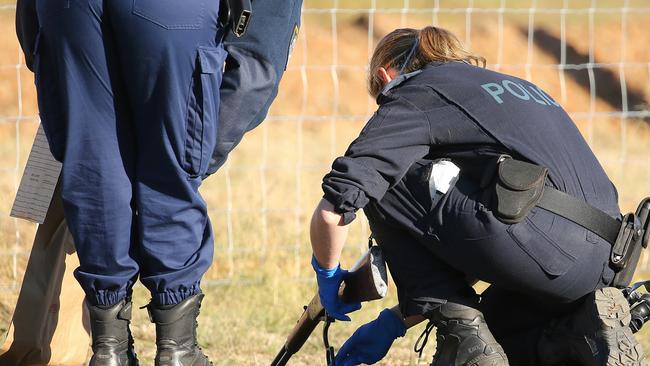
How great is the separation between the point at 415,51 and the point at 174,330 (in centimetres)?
106

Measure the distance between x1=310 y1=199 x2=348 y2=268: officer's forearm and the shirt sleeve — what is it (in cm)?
3

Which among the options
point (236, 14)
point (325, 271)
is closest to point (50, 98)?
point (236, 14)

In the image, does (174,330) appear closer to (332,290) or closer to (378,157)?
(332,290)

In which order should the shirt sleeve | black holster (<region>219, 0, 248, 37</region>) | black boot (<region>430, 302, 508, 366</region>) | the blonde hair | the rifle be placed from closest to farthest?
black holster (<region>219, 0, 248, 37</region>) → the shirt sleeve → black boot (<region>430, 302, 508, 366</region>) → the rifle → the blonde hair

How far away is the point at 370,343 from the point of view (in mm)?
2969

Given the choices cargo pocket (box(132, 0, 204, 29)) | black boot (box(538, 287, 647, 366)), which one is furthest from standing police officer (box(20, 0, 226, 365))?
black boot (box(538, 287, 647, 366))

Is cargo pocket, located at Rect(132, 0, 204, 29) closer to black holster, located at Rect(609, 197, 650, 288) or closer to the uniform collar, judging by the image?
the uniform collar

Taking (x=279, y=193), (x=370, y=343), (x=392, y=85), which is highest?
(x=392, y=85)

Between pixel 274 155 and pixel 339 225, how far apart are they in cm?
576

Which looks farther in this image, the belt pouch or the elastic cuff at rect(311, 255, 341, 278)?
the elastic cuff at rect(311, 255, 341, 278)

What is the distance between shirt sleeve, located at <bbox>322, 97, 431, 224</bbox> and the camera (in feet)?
8.09

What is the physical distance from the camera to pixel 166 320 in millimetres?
2316

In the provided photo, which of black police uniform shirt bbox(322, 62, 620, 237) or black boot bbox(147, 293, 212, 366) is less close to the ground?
black police uniform shirt bbox(322, 62, 620, 237)

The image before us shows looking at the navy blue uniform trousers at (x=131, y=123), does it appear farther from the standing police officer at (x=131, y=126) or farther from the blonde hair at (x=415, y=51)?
the blonde hair at (x=415, y=51)
